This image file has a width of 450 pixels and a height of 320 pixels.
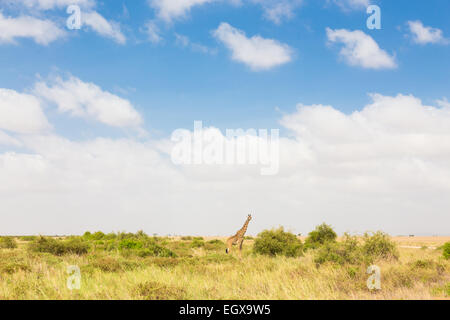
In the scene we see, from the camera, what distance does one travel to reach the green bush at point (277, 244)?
83.6 ft

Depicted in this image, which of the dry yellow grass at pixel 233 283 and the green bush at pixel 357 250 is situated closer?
the dry yellow grass at pixel 233 283

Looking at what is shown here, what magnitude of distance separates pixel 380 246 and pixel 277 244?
6.79 m

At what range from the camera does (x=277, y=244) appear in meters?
25.8

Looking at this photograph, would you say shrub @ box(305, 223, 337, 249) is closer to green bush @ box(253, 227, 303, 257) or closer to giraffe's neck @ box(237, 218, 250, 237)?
green bush @ box(253, 227, 303, 257)

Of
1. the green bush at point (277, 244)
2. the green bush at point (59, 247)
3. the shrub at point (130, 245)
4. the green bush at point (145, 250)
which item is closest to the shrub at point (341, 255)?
the green bush at point (277, 244)

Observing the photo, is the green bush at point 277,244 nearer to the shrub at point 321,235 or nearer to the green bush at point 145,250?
the shrub at point 321,235

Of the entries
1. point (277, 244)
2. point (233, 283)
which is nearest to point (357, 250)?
point (277, 244)

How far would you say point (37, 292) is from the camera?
12.2m

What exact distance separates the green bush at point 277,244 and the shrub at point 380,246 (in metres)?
4.72

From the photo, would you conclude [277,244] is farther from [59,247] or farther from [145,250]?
[59,247]

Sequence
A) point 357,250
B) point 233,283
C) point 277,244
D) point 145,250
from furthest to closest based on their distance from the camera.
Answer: point 145,250
point 277,244
point 357,250
point 233,283

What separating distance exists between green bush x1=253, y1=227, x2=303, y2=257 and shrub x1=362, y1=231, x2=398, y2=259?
4.72 m
